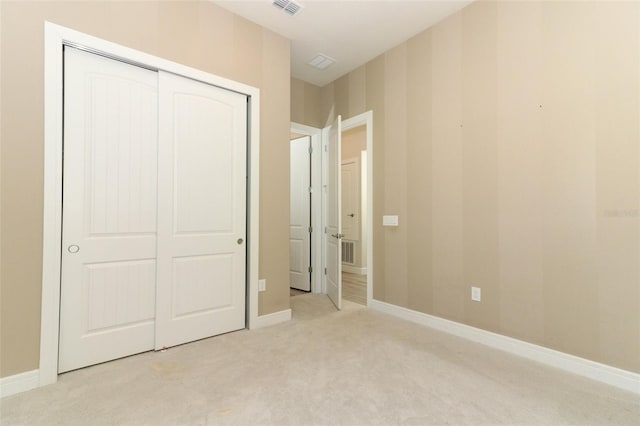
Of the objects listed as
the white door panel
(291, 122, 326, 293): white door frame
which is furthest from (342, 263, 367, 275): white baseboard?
(291, 122, 326, 293): white door frame

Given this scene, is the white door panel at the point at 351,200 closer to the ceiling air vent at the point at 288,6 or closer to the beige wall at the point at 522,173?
the beige wall at the point at 522,173

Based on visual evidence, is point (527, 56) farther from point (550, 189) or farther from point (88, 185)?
point (88, 185)

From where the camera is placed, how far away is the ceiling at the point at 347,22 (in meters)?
2.62

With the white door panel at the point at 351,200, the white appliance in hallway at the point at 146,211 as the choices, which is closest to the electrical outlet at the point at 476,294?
the white appliance in hallway at the point at 146,211

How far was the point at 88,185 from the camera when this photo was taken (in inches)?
82.2

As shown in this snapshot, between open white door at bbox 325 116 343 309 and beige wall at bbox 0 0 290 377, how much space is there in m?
0.86

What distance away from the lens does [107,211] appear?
2162mm

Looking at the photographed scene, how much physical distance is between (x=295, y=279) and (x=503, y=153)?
3.20 meters

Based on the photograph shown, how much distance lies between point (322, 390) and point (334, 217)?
2.21 m

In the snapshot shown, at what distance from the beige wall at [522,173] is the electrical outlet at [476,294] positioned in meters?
0.04

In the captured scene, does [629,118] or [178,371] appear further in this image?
[178,371]

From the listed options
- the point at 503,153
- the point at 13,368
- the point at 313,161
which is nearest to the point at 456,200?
the point at 503,153

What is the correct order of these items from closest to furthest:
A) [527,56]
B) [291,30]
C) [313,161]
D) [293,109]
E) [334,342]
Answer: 1. [527,56]
2. [334,342]
3. [291,30]
4. [293,109]
5. [313,161]

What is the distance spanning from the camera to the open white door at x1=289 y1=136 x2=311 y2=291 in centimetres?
434
